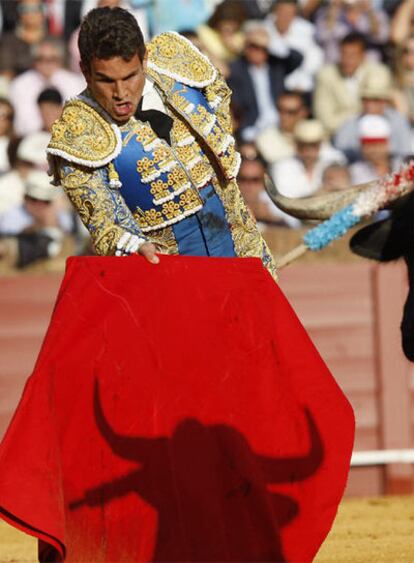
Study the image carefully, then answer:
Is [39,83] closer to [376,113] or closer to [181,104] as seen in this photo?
[376,113]

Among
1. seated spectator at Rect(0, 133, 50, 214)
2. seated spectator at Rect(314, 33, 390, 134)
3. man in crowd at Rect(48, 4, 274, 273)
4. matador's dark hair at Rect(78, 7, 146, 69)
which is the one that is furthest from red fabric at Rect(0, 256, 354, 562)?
seated spectator at Rect(314, 33, 390, 134)

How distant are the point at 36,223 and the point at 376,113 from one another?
1898mm

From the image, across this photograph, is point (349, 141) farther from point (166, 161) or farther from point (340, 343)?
point (166, 161)

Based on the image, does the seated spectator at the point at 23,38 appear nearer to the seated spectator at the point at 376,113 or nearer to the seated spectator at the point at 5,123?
the seated spectator at the point at 5,123

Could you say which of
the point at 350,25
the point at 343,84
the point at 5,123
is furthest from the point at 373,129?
the point at 5,123

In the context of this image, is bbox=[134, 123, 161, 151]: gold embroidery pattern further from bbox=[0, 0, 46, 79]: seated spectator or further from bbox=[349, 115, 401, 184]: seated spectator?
bbox=[0, 0, 46, 79]: seated spectator

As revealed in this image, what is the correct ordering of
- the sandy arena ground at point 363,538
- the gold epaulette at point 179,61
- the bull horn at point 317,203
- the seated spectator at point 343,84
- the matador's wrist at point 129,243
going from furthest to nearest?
the seated spectator at point 343,84 → the sandy arena ground at point 363,538 → the gold epaulette at point 179,61 → the bull horn at point 317,203 → the matador's wrist at point 129,243

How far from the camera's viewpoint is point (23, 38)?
6.84m

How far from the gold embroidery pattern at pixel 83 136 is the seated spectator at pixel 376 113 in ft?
11.9

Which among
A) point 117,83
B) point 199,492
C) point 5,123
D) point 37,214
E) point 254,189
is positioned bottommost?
point 254,189

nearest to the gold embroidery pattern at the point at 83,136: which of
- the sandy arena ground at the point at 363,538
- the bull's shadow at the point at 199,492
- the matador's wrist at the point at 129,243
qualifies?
the matador's wrist at the point at 129,243

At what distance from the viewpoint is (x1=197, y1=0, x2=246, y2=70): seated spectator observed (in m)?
6.94

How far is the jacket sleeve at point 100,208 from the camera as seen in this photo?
3.18 meters

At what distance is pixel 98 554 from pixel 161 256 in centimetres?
71
